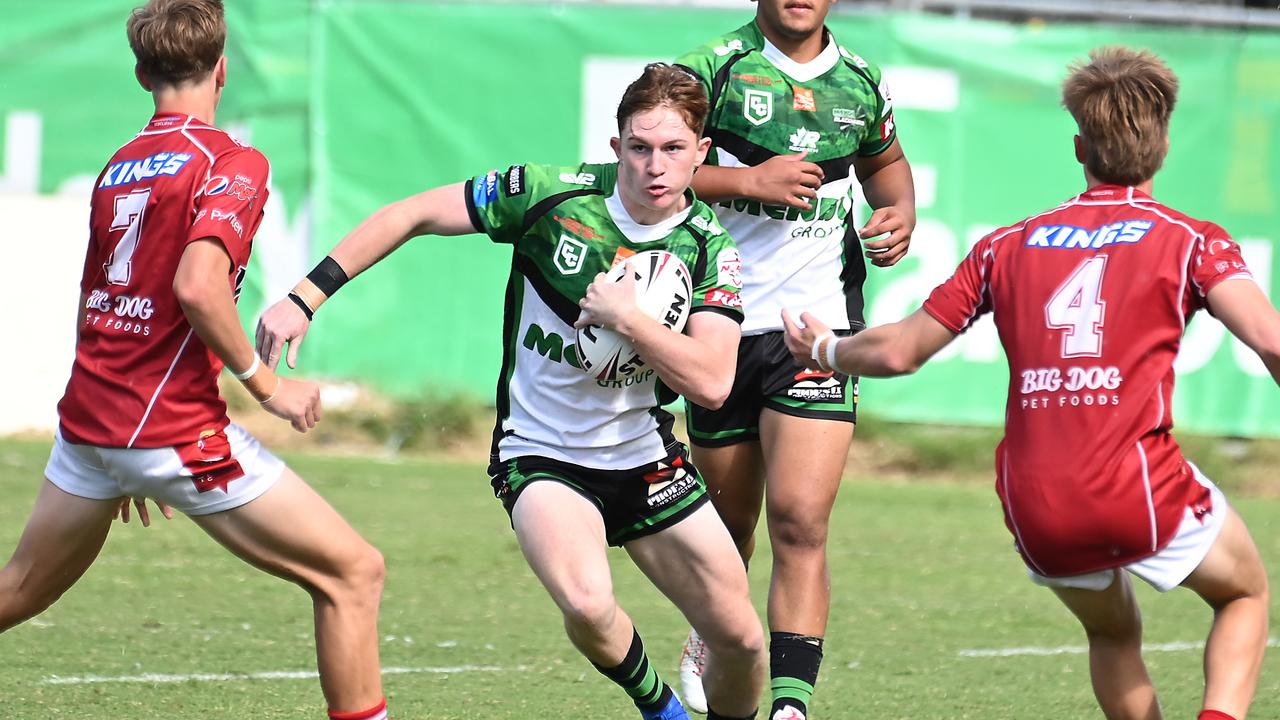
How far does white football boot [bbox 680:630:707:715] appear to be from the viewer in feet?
19.9

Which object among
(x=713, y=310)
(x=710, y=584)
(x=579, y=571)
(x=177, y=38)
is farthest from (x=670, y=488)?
(x=177, y=38)

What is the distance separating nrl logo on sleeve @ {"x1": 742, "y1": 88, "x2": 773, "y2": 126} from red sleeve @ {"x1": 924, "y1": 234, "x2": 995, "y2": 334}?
144 centimetres

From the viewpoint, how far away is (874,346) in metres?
4.53

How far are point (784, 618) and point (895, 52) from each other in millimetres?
7465

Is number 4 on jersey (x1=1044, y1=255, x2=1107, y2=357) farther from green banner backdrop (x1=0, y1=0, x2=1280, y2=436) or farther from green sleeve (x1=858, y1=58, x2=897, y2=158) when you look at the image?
green banner backdrop (x1=0, y1=0, x2=1280, y2=436)

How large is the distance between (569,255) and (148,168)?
3.95ft

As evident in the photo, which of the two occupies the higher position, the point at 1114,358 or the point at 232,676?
the point at 1114,358

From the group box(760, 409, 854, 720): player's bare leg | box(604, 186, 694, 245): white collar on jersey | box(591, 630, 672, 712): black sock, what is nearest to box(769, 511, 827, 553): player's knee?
box(760, 409, 854, 720): player's bare leg

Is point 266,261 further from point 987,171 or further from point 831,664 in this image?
point 831,664

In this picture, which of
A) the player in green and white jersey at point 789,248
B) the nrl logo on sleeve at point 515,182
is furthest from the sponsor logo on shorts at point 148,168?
the player in green and white jersey at point 789,248

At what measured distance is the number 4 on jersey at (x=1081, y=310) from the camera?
163 inches

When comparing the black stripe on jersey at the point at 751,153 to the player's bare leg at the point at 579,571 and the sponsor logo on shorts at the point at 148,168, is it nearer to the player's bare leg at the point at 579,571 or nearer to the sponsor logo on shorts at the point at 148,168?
the player's bare leg at the point at 579,571

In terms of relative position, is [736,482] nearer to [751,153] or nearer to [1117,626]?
[751,153]

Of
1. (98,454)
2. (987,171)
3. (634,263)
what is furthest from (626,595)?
(987,171)
